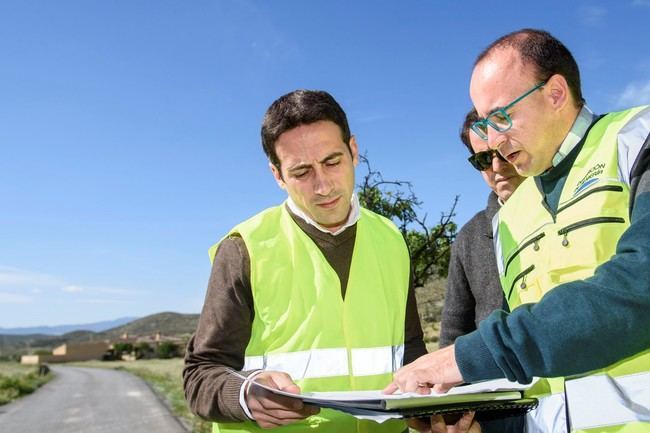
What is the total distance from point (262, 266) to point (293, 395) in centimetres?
91

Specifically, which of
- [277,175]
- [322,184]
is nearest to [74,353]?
[277,175]

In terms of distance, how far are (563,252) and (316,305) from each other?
1057 mm

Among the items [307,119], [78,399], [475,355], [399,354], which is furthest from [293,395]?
[78,399]

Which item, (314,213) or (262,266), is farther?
(314,213)

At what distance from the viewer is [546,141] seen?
2369 millimetres

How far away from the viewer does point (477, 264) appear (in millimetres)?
4410

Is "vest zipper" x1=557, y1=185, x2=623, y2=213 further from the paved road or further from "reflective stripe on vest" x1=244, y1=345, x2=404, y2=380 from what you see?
the paved road

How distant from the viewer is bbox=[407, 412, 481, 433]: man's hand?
238 cm

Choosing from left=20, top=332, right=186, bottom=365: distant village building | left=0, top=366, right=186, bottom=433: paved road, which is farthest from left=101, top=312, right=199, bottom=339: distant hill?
left=0, top=366, right=186, bottom=433: paved road

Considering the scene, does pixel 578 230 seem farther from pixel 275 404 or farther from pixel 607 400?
pixel 275 404

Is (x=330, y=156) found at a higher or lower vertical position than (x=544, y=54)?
lower

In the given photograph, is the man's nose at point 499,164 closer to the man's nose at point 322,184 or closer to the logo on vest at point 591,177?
the man's nose at point 322,184

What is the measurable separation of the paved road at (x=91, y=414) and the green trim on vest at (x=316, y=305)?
11201 mm

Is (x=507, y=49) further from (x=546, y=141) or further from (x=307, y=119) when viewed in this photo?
(x=307, y=119)
